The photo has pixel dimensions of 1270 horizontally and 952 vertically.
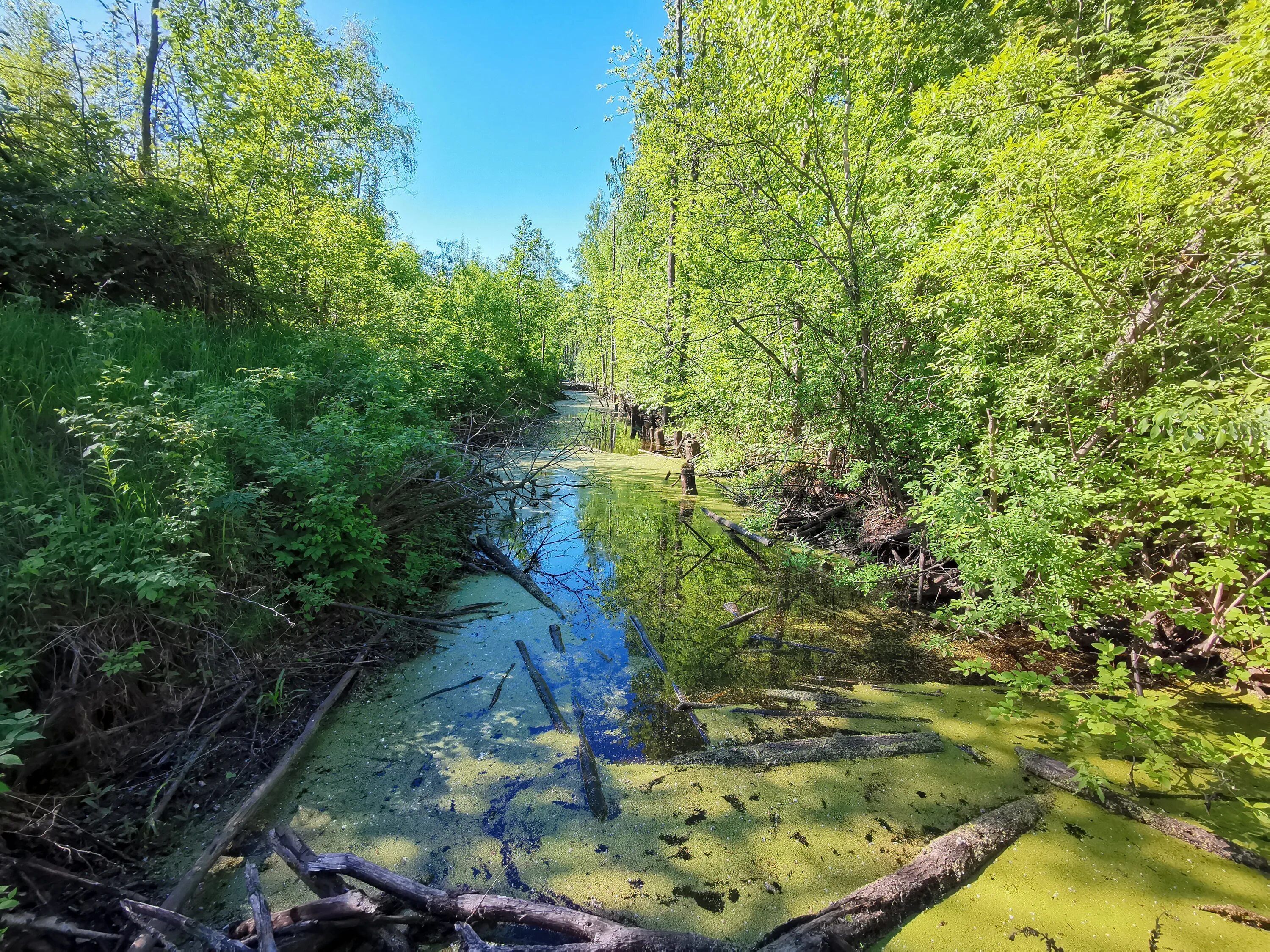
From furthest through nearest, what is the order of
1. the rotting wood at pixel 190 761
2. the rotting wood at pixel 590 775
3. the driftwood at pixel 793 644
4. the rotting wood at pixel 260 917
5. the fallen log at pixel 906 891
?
1. the driftwood at pixel 793 644
2. the rotting wood at pixel 590 775
3. the rotting wood at pixel 190 761
4. the fallen log at pixel 906 891
5. the rotting wood at pixel 260 917

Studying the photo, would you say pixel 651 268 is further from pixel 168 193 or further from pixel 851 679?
pixel 851 679

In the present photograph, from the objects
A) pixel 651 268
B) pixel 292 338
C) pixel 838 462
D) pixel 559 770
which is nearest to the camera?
pixel 559 770

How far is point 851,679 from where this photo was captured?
3539 mm

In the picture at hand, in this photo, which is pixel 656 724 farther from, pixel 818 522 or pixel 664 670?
pixel 818 522

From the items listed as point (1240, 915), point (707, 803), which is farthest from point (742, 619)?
point (1240, 915)

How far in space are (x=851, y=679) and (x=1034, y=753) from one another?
108 cm

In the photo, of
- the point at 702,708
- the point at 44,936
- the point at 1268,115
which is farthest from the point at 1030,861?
the point at 1268,115

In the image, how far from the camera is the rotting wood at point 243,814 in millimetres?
1676

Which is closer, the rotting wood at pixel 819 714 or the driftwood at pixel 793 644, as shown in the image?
the rotting wood at pixel 819 714

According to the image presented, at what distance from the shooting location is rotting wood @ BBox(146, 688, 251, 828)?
6.64 feet

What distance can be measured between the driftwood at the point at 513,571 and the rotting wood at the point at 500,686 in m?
0.90

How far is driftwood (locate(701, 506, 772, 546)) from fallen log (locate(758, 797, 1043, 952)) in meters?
4.16

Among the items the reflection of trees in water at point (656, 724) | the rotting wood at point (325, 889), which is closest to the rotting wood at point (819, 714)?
the reflection of trees in water at point (656, 724)

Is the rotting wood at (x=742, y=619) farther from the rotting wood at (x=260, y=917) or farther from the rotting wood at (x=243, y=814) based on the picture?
the rotting wood at (x=260, y=917)
